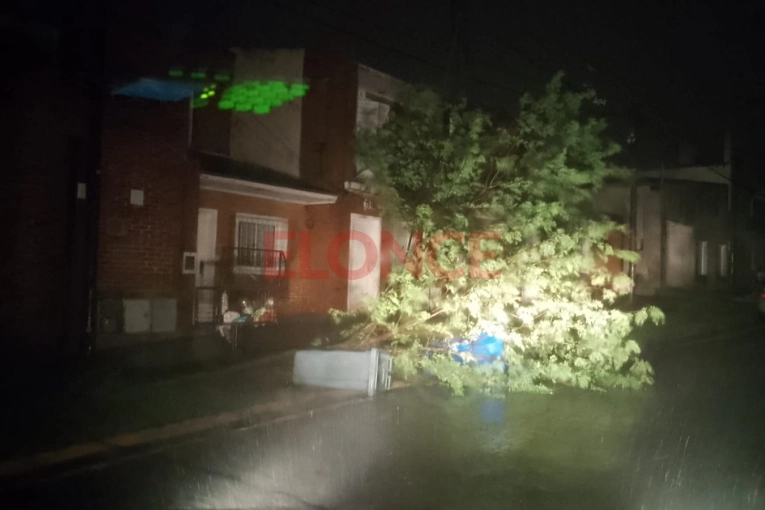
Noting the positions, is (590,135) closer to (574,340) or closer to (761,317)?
(574,340)

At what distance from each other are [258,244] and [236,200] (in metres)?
1.18

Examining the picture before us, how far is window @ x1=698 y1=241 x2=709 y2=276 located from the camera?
33.2 m

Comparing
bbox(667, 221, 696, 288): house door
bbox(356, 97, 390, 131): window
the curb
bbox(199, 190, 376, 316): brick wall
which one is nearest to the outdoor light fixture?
bbox(356, 97, 390, 131): window

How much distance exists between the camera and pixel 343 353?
32.1ft

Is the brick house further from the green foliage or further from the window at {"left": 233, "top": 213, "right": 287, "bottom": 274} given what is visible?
the green foliage

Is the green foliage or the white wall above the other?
the white wall

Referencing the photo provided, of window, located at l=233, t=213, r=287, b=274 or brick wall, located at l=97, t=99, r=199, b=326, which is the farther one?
window, located at l=233, t=213, r=287, b=274

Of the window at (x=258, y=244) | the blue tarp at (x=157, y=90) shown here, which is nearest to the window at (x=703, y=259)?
the window at (x=258, y=244)

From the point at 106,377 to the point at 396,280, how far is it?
428 centimetres

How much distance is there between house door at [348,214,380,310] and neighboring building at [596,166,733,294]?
1192 cm

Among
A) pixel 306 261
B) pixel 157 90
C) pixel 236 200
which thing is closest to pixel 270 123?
pixel 236 200

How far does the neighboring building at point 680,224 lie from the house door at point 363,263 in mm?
11918

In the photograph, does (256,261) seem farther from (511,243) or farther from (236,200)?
(511,243)

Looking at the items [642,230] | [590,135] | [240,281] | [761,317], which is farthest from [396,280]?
[642,230]
